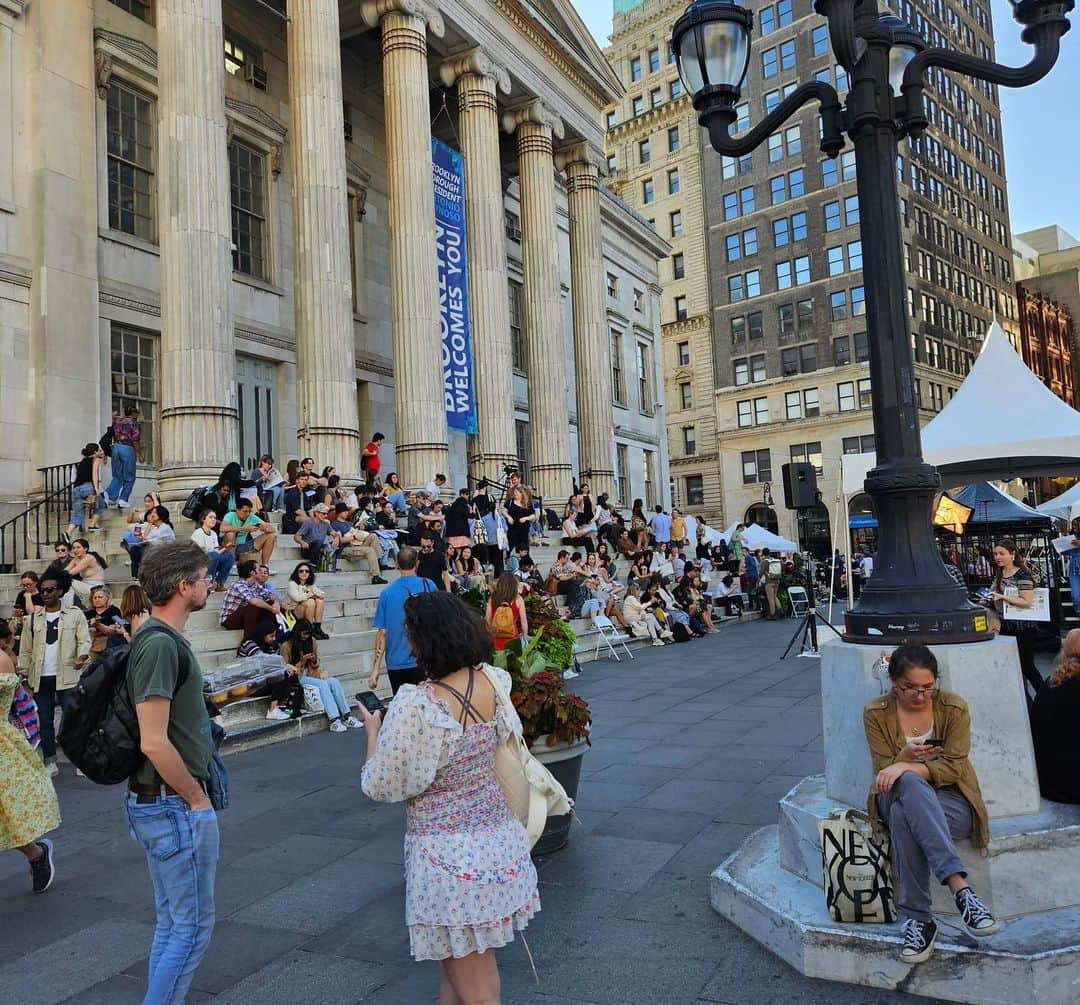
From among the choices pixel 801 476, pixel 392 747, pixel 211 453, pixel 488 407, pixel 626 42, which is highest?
pixel 626 42

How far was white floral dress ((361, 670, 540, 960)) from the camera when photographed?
289 centimetres

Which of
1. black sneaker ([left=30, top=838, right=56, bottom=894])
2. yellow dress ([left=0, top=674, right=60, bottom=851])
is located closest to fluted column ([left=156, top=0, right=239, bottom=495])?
yellow dress ([left=0, top=674, right=60, bottom=851])

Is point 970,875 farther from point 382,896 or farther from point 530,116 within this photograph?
point 530,116

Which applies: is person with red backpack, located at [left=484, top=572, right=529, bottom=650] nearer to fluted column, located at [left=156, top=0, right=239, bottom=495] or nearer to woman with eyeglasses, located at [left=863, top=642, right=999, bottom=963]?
woman with eyeglasses, located at [left=863, top=642, right=999, bottom=963]

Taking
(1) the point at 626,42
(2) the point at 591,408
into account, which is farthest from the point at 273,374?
(1) the point at 626,42

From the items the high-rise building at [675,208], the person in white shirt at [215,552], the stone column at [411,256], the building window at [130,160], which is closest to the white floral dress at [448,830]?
the person in white shirt at [215,552]

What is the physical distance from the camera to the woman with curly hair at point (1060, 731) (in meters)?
4.38

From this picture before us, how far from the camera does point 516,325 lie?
3009 cm

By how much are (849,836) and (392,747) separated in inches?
89.3

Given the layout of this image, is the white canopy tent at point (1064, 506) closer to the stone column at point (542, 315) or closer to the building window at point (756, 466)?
the stone column at point (542, 315)

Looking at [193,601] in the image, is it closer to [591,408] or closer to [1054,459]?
[1054,459]

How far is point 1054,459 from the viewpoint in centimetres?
1400

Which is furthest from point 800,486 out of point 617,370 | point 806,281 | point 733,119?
point 806,281

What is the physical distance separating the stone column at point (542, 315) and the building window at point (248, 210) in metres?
7.67
